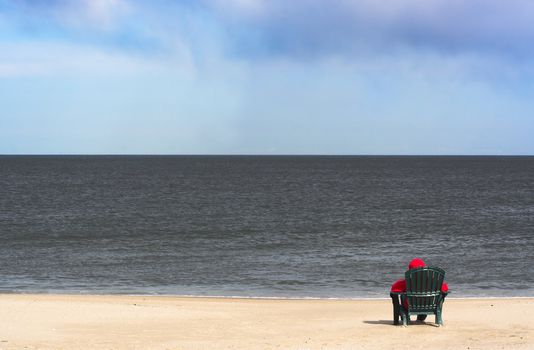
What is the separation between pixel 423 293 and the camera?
13.2 meters

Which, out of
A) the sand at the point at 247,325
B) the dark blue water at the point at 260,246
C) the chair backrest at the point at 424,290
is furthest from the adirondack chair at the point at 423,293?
the dark blue water at the point at 260,246

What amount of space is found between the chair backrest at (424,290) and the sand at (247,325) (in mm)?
413

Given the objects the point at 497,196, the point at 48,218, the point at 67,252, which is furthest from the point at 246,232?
the point at 497,196

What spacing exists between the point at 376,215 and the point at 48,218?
20.4 metres

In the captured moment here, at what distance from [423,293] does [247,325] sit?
328 centimetres

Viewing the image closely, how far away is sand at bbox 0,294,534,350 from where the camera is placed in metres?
12.1

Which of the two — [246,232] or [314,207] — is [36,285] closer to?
[246,232]

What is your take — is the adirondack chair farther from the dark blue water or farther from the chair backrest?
the dark blue water

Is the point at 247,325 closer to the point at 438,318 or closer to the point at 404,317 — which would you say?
the point at 404,317

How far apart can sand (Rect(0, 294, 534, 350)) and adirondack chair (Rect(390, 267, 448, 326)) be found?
0.35 metres

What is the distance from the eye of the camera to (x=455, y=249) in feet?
102

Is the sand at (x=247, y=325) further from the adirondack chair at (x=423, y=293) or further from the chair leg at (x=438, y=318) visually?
the adirondack chair at (x=423, y=293)

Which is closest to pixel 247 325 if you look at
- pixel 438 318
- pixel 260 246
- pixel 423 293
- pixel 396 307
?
pixel 396 307

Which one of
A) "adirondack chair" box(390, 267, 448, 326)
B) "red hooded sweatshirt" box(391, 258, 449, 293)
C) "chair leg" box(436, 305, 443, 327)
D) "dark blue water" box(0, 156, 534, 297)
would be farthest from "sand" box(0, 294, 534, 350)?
"dark blue water" box(0, 156, 534, 297)
